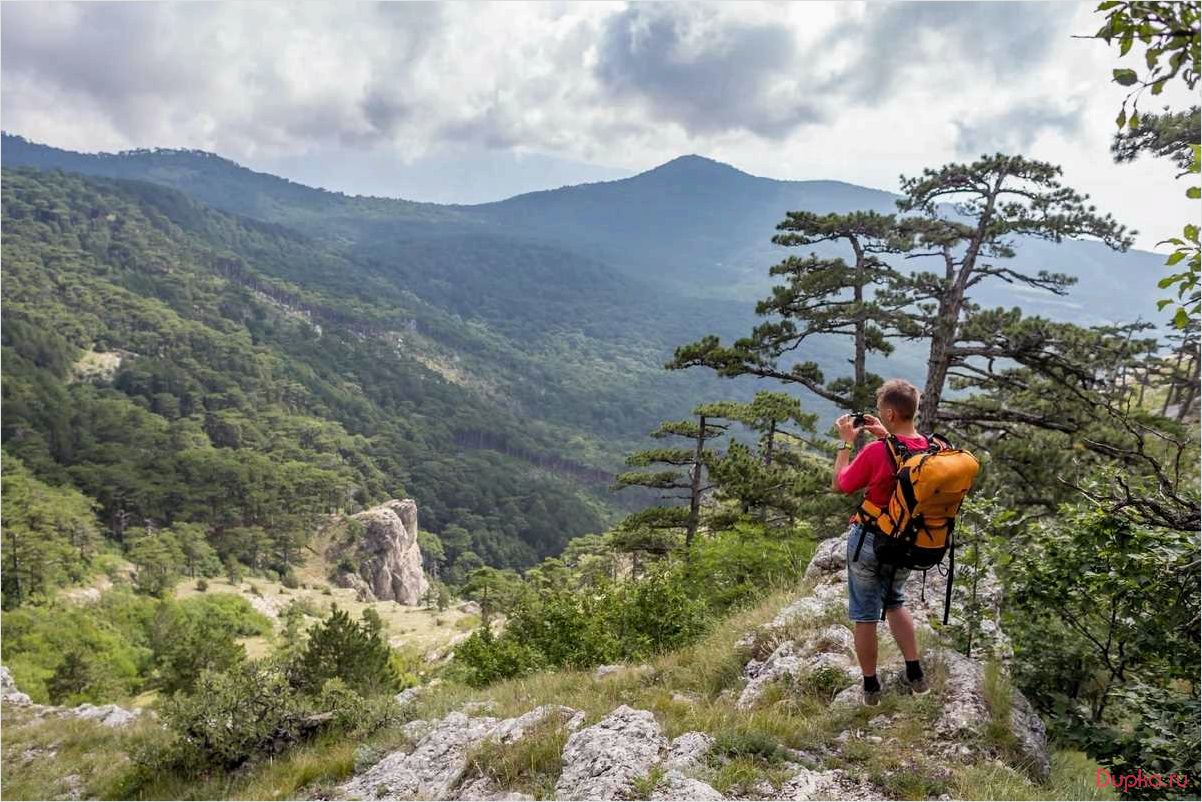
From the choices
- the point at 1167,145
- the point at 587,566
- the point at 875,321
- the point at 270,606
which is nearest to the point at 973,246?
the point at 875,321

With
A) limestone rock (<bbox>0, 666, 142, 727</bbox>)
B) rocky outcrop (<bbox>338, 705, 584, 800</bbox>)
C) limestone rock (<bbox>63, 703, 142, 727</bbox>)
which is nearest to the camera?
rocky outcrop (<bbox>338, 705, 584, 800</bbox>)

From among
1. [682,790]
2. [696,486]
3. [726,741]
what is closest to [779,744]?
[726,741]

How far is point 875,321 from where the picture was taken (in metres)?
16.0

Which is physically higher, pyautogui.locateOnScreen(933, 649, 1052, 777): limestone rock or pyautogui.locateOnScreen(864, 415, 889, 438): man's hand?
pyautogui.locateOnScreen(864, 415, 889, 438): man's hand

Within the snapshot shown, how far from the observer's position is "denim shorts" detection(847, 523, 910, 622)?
4.59 metres

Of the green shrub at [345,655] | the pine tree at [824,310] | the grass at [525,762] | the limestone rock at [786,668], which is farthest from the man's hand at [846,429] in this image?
the green shrub at [345,655]

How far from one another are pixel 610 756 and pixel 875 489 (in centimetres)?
275

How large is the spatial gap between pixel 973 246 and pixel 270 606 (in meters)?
88.5

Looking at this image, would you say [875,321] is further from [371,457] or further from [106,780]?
[371,457]

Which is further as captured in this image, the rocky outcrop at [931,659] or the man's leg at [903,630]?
the man's leg at [903,630]

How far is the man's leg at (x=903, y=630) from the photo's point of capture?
4.71 m

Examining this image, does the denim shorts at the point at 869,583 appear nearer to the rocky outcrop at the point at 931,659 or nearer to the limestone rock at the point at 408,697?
the rocky outcrop at the point at 931,659

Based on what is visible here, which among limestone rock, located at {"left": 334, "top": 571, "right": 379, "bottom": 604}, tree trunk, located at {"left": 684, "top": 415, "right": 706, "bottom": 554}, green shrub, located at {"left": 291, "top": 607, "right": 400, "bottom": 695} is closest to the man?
green shrub, located at {"left": 291, "top": 607, "right": 400, "bottom": 695}

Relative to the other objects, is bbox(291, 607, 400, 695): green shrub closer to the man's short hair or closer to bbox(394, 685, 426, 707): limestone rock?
bbox(394, 685, 426, 707): limestone rock
